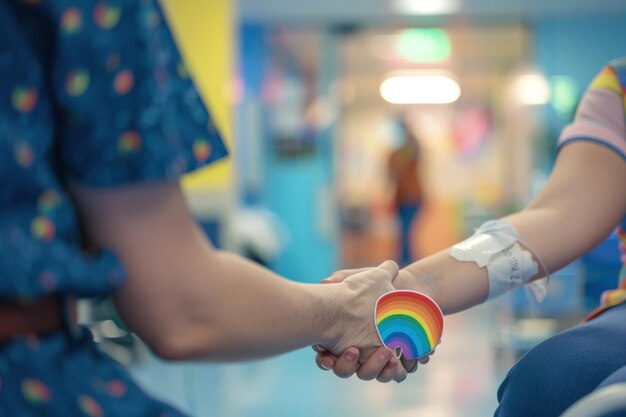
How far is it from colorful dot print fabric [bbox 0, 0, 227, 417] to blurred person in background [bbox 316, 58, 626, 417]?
536mm

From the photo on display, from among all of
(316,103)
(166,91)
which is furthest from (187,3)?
(166,91)

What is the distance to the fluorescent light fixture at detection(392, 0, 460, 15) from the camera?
8.49 meters

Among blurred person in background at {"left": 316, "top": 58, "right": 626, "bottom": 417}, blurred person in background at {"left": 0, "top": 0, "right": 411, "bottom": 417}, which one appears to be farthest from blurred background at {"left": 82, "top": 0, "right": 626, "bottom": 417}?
blurred person in background at {"left": 0, "top": 0, "right": 411, "bottom": 417}

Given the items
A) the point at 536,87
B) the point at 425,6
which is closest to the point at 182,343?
the point at 425,6

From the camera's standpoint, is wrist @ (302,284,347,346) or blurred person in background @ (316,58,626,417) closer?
wrist @ (302,284,347,346)

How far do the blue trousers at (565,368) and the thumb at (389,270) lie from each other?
224 millimetres

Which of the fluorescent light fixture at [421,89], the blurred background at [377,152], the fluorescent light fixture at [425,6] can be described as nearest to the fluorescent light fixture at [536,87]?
the blurred background at [377,152]

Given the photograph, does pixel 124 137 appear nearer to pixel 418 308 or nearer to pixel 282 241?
pixel 418 308

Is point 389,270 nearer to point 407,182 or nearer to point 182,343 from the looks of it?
point 182,343

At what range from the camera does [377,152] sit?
16641 millimetres

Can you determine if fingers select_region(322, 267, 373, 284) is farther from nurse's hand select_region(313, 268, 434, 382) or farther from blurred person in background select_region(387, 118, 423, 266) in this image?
blurred person in background select_region(387, 118, 423, 266)

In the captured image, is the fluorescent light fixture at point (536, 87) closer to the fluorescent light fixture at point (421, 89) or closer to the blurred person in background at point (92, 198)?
the fluorescent light fixture at point (421, 89)

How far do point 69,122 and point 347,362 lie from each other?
0.59 metres

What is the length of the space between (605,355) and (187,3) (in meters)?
5.16
